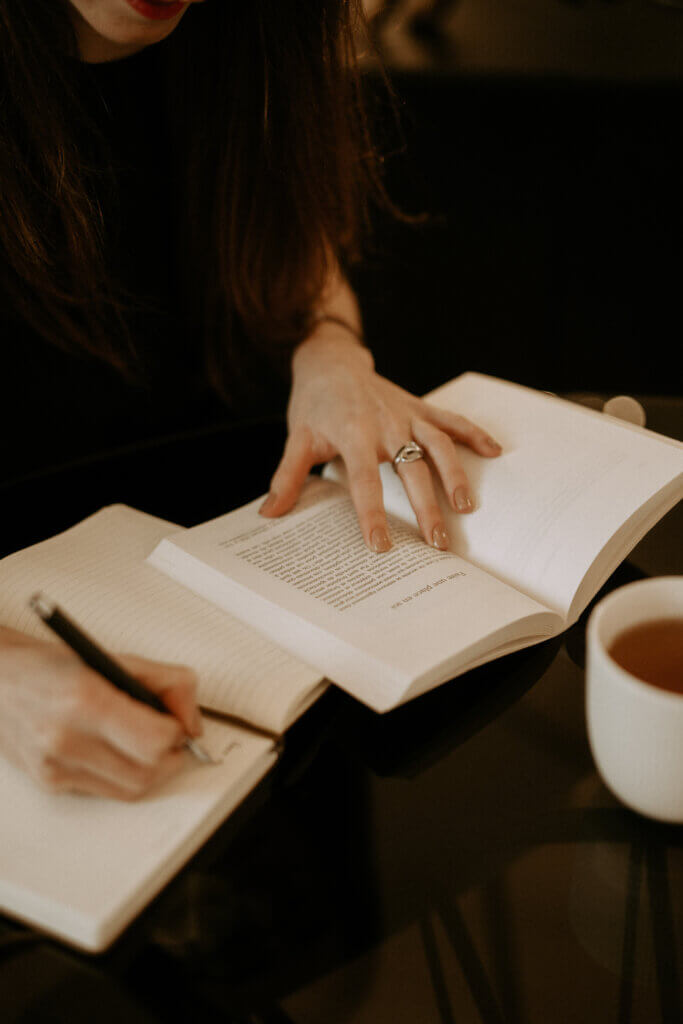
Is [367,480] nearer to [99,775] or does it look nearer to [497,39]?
[99,775]

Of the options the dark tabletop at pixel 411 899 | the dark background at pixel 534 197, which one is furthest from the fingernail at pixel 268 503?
Answer: the dark background at pixel 534 197

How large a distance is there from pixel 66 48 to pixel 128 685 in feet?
2.26

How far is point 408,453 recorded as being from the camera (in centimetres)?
76

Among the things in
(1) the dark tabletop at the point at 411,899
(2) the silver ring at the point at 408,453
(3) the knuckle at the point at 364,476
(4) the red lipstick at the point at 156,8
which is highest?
(4) the red lipstick at the point at 156,8

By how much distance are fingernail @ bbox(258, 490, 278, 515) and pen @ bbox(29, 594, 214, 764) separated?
0.27 metres

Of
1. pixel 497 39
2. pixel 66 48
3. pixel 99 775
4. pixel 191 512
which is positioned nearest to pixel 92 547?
pixel 191 512

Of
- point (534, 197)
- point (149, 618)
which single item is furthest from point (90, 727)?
point (534, 197)

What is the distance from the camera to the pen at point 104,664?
1.54ft

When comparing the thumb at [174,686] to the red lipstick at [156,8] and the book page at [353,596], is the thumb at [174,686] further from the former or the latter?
the red lipstick at [156,8]

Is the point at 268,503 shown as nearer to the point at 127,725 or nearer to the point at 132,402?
the point at 127,725

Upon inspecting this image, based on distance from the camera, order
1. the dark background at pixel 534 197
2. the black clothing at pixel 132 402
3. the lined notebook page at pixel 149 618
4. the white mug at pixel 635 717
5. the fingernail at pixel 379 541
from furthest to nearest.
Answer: the dark background at pixel 534 197
the black clothing at pixel 132 402
the fingernail at pixel 379 541
the lined notebook page at pixel 149 618
the white mug at pixel 635 717

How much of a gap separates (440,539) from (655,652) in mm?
232

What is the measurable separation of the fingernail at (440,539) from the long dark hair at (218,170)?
491 mm

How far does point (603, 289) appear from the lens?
1.97 metres
